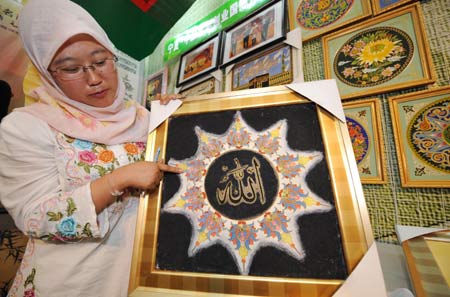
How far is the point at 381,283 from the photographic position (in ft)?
1.20

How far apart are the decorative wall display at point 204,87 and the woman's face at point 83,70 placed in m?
0.71

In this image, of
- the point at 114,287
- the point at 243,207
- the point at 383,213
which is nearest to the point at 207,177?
the point at 243,207

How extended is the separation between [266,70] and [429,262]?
0.96 meters

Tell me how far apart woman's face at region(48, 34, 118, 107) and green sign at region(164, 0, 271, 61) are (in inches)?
35.9

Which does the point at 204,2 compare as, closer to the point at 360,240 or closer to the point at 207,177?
the point at 207,177

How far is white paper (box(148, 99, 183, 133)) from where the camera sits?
667 millimetres

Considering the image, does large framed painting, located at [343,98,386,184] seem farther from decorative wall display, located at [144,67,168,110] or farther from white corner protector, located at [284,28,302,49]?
decorative wall display, located at [144,67,168,110]

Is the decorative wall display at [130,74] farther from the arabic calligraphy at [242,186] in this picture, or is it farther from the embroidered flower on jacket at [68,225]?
the arabic calligraphy at [242,186]

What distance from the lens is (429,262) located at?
0.48 meters

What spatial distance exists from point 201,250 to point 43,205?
430mm

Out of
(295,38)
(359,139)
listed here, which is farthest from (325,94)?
(295,38)

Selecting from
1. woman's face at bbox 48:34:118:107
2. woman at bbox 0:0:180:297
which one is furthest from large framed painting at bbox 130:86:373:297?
woman's face at bbox 48:34:118:107

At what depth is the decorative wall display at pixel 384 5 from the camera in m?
0.80

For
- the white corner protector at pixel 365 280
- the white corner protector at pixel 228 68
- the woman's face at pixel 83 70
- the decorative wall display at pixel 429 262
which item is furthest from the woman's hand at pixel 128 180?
the white corner protector at pixel 228 68
